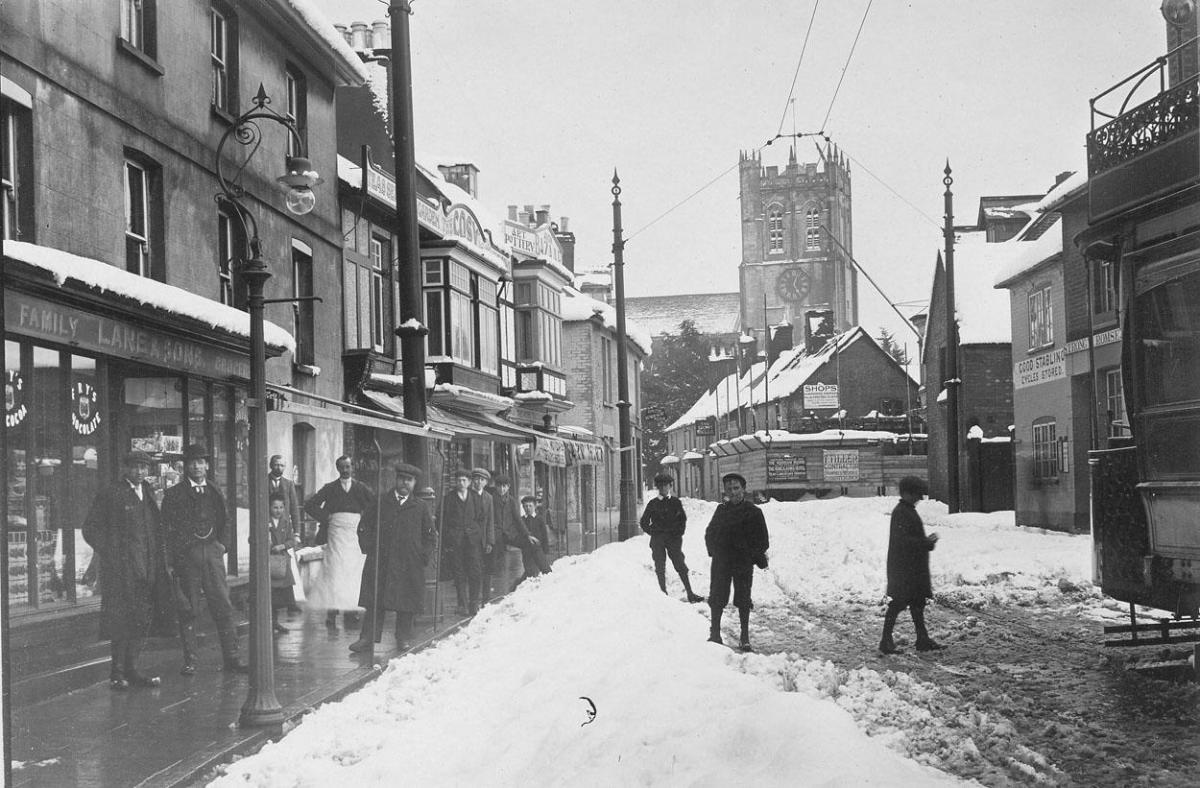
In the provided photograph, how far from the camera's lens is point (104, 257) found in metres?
12.2

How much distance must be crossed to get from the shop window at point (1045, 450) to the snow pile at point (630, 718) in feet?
4.86

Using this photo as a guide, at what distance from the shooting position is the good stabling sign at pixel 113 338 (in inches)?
338

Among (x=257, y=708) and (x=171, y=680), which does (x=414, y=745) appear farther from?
(x=171, y=680)

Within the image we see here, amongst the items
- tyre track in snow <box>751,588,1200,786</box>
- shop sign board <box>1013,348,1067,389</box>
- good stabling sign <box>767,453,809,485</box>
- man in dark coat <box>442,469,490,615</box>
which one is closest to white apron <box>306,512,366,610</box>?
man in dark coat <box>442,469,490,615</box>

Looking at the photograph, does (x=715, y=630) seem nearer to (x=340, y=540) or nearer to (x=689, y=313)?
(x=340, y=540)

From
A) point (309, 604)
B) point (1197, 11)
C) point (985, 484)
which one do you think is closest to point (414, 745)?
point (309, 604)

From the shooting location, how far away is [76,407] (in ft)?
31.8

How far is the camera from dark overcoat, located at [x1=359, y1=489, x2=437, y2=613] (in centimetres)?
1080

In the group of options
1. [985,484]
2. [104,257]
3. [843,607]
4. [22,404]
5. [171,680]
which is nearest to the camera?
[22,404]

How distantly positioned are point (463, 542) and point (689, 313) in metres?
82.7

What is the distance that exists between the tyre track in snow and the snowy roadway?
2 centimetres

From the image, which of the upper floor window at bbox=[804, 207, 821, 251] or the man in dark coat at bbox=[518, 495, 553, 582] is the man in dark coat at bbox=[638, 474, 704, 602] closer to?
the man in dark coat at bbox=[518, 495, 553, 582]

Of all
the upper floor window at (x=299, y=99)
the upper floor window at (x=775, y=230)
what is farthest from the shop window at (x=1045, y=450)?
the upper floor window at (x=299, y=99)

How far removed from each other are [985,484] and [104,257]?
2392cm
